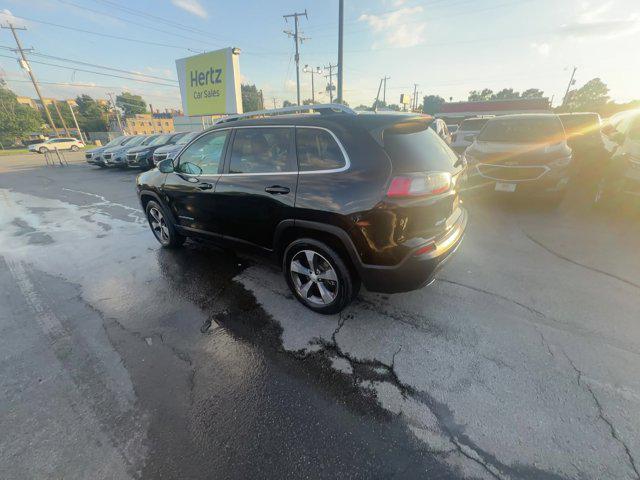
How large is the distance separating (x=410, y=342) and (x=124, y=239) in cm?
518

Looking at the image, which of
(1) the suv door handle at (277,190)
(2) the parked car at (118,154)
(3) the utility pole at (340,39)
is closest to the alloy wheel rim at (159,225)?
(1) the suv door handle at (277,190)

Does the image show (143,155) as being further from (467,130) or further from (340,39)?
(467,130)

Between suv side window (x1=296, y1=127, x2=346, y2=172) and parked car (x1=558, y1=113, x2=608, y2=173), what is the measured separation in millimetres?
8153

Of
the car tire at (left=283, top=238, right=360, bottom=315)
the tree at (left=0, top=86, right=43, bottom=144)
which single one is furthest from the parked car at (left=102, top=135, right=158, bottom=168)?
the tree at (left=0, top=86, right=43, bottom=144)

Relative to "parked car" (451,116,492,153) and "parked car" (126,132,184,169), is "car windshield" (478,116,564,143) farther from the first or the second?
"parked car" (126,132,184,169)

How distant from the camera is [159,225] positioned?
186 inches

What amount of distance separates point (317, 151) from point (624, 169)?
18.8 ft

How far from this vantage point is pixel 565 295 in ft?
10.0

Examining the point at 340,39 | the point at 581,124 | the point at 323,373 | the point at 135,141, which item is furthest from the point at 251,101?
the point at 323,373

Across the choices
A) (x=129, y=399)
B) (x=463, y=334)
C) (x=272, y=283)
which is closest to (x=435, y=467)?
(x=463, y=334)

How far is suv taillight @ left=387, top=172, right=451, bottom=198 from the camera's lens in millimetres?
2236

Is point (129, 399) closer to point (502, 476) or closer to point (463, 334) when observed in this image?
point (502, 476)

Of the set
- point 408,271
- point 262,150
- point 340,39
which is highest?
point 340,39

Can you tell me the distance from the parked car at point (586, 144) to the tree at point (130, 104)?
116m
